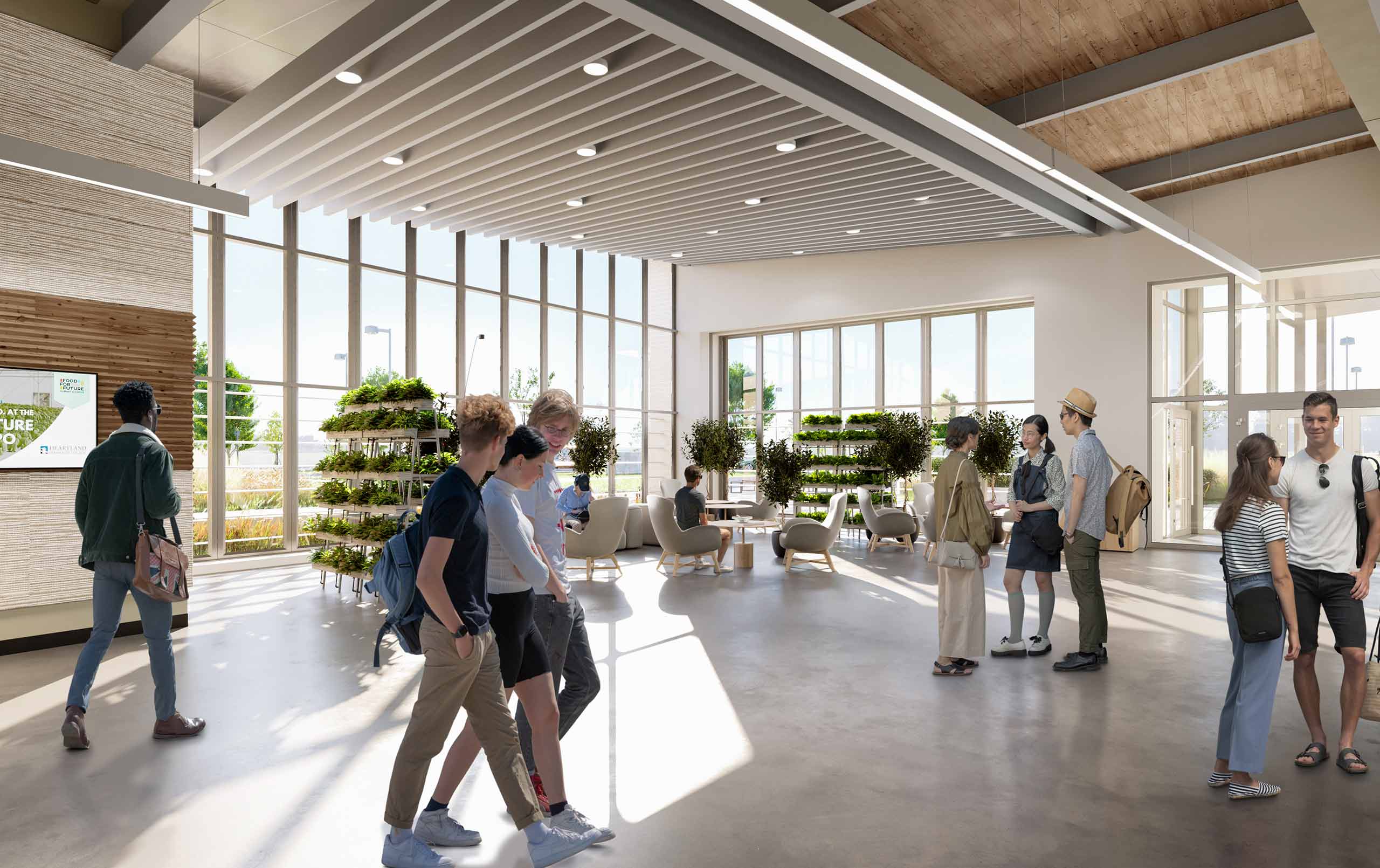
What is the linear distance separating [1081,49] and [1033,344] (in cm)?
626

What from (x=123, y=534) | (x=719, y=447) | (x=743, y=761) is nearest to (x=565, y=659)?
(x=743, y=761)

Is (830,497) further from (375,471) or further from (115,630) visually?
(115,630)

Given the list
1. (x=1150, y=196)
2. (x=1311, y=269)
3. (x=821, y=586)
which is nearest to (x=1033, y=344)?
(x=1150, y=196)

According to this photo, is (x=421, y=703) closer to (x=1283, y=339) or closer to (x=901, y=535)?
(x=901, y=535)

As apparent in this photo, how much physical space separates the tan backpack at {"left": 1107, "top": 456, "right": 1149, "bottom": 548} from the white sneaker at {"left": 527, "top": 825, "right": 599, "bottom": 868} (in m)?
4.09

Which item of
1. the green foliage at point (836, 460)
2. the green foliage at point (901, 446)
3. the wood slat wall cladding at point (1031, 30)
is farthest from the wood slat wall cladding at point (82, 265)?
the green foliage at point (836, 460)

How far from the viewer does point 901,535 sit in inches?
498

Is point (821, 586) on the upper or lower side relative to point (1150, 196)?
lower

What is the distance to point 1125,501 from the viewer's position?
537 centimetres

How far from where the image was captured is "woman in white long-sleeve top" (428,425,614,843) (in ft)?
8.93

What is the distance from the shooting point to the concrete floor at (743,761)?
2.93m

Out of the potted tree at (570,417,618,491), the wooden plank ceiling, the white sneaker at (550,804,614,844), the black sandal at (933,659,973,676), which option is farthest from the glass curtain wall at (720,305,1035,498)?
the white sneaker at (550,804,614,844)

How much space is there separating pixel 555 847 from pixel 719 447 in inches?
520

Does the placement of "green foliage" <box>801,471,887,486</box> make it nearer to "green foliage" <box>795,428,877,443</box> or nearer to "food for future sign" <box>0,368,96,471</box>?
"green foliage" <box>795,428,877,443</box>
